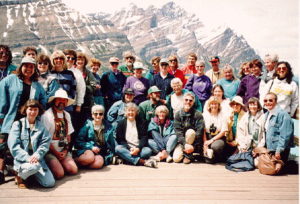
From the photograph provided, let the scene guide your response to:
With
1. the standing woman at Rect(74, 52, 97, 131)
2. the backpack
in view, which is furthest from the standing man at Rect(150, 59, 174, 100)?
the backpack

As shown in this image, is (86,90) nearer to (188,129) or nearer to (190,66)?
(188,129)

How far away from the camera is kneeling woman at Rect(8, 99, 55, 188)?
174 inches

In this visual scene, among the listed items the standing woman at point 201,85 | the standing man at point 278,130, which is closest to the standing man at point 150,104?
the standing woman at point 201,85

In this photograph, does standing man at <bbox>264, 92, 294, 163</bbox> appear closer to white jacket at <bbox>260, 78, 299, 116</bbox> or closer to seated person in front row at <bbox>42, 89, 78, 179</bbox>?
white jacket at <bbox>260, 78, 299, 116</bbox>

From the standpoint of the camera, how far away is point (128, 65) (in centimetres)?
783

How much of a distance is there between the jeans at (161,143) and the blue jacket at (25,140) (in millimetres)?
2474

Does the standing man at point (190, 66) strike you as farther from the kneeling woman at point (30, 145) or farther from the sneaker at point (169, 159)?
the kneeling woman at point (30, 145)

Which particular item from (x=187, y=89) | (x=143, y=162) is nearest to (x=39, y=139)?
(x=143, y=162)

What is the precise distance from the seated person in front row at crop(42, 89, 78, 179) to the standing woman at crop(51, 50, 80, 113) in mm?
504

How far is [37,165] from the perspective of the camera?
443 centimetres

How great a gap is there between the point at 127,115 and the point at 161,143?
105 centimetres

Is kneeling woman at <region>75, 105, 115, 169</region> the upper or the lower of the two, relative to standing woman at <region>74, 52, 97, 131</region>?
lower

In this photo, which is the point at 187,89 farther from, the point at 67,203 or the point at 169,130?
the point at 67,203

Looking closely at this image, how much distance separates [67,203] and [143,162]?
2.15 meters
